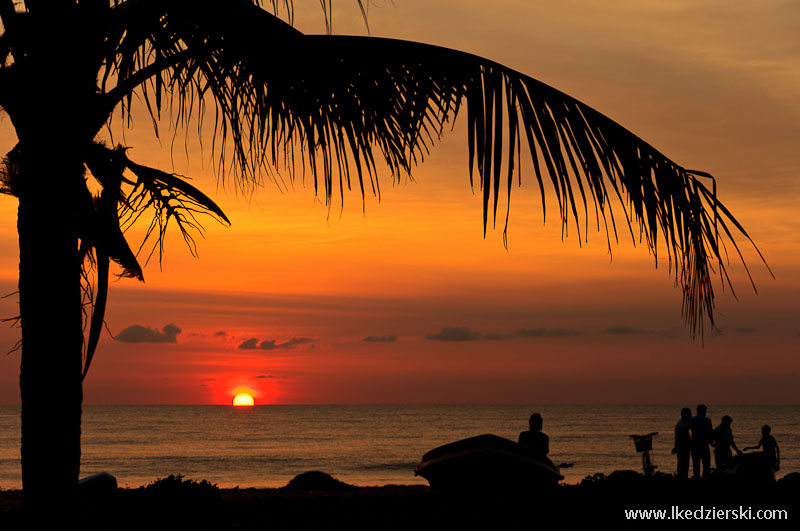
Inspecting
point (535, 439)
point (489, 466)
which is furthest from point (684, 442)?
point (489, 466)

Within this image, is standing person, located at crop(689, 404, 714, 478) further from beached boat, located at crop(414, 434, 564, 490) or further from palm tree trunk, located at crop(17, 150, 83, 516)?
palm tree trunk, located at crop(17, 150, 83, 516)

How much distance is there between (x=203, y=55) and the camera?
4.66m

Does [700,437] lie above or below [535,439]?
below

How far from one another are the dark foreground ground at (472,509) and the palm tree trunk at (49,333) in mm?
5170

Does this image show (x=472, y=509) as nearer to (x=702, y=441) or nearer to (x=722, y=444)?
(x=702, y=441)

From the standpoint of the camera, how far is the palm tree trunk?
13.6 ft

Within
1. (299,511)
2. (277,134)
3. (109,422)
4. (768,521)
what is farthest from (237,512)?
(109,422)

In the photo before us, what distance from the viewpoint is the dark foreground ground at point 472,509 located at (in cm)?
950

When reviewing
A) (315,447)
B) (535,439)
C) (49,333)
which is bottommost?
(315,447)

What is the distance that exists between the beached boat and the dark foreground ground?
142mm

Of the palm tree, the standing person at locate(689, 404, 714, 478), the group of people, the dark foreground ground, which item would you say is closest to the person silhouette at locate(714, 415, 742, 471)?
the group of people

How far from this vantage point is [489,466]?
11.4m

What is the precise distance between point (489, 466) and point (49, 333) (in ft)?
26.3

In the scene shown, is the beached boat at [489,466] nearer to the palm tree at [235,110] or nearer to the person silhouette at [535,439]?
the person silhouette at [535,439]
